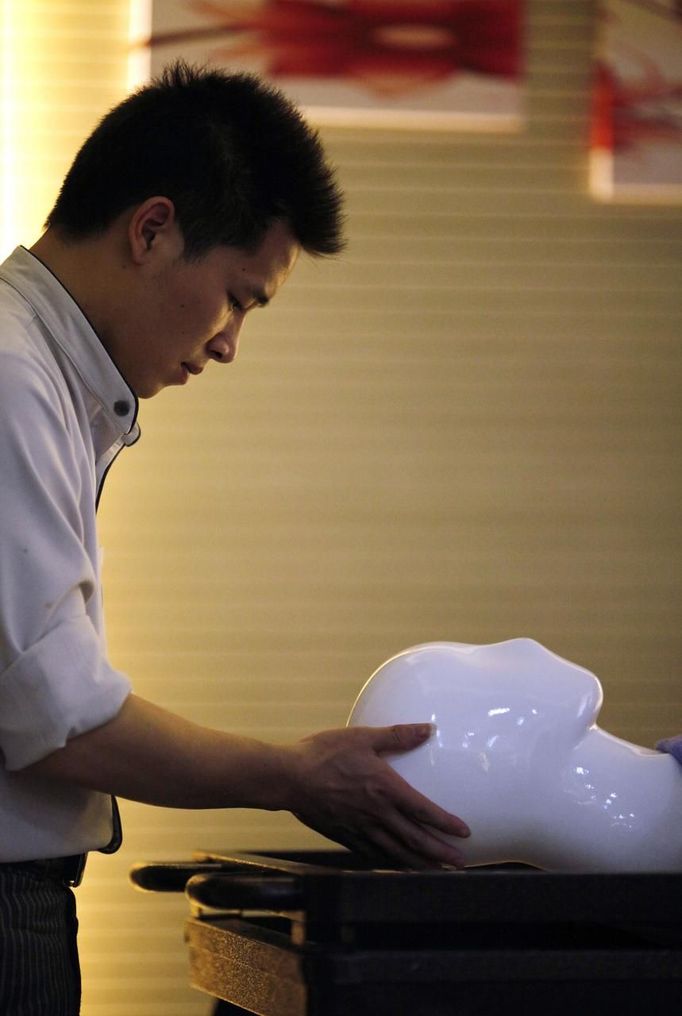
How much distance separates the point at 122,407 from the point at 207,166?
26cm

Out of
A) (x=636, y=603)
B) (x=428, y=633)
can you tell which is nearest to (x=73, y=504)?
(x=428, y=633)

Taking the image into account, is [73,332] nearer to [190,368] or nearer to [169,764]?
[190,368]

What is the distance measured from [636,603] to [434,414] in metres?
0.56

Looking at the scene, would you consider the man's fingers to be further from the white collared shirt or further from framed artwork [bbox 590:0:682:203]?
framed artwork [bbox 590:0:682:203]

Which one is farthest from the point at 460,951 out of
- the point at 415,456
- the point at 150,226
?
the point at 415,456

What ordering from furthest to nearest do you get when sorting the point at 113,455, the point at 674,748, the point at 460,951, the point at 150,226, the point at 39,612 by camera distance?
the point at 113,455 → the point at 150,226 → the point at 674,748 → the point at 39,612 → the point at 460,951

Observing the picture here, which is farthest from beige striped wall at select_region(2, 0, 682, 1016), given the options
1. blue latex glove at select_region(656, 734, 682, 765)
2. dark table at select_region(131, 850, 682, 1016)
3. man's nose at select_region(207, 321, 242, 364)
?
dark table at select_region(131, 850, 682, 1016)

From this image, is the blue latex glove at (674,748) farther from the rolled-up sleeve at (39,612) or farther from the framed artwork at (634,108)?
the framed artwork at (634,108)

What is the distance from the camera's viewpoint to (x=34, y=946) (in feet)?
4.05

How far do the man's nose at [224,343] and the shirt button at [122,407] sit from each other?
0.43 ft

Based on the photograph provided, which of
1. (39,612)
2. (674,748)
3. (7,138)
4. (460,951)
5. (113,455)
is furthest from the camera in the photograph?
(7,138)

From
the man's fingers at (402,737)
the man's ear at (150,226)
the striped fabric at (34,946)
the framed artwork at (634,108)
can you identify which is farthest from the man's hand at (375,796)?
the framed artwork at (634,108)

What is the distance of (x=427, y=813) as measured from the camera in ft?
3.73

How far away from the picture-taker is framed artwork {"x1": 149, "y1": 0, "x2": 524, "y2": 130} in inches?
103
